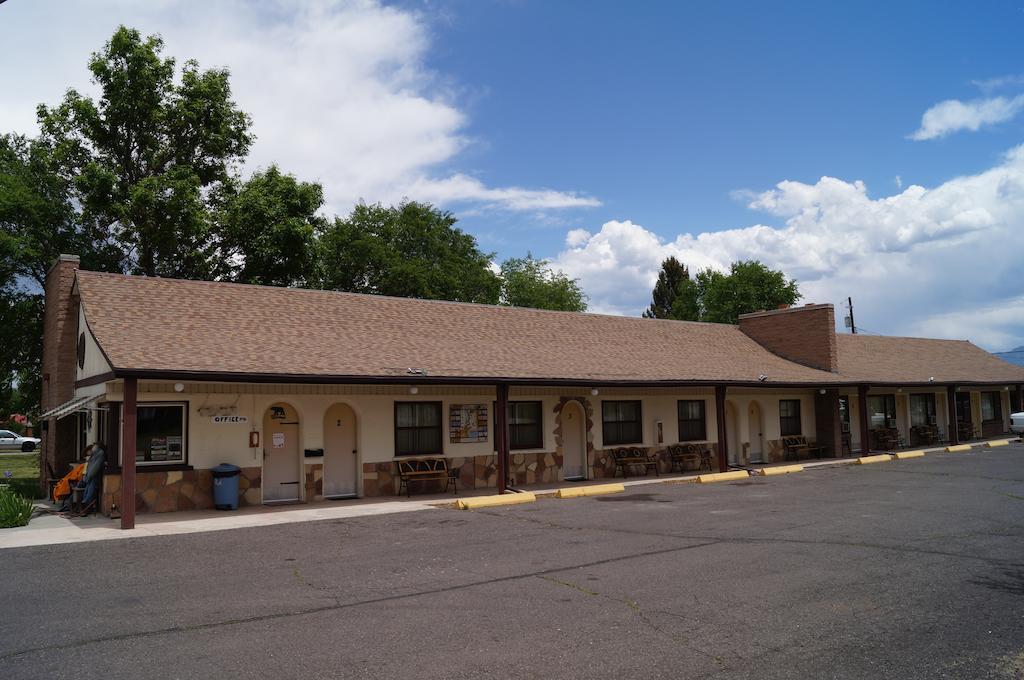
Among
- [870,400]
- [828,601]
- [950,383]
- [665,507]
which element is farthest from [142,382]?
[950,383]

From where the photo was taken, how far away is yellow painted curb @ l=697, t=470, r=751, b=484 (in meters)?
20.0

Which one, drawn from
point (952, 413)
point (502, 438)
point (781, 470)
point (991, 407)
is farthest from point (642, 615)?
point (991, 407)

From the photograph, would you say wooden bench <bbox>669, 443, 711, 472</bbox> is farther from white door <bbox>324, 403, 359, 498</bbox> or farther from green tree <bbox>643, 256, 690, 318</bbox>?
green tree <bbox>643, 256, 690, 318</bbox>

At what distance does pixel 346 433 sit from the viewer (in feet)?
56.0

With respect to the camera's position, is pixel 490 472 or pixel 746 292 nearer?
pixel 490 472

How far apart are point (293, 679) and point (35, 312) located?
23.2 metres

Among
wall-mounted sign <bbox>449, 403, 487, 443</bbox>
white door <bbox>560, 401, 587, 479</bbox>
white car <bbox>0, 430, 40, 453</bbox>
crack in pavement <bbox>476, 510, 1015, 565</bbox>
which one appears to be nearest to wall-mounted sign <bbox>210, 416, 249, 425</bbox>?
wall-mounted sign <bbox>449, 403, 487, 443</bbox>

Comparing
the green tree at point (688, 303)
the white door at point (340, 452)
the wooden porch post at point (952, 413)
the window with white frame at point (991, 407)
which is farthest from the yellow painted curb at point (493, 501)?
the green tree at point (688, 303)

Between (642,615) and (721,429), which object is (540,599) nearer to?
(642,615)

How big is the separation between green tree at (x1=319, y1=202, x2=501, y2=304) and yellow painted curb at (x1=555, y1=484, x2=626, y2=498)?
24.0 metres

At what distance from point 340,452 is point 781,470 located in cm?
1252

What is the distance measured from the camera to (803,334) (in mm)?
27406

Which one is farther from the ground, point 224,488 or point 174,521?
point 224,488

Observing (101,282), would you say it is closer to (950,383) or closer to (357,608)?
(357,608)
